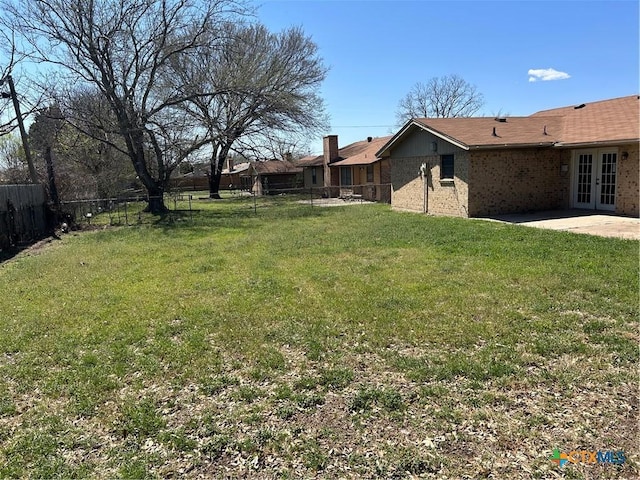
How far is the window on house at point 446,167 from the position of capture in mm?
15430

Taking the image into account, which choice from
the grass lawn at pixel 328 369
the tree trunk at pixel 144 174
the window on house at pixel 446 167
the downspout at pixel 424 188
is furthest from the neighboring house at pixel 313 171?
the grass lawn at pixel 328 369

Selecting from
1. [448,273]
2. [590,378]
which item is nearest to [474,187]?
[448,273]

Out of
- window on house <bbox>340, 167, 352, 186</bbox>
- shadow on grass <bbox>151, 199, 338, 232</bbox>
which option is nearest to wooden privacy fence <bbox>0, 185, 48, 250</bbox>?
shadow on grass <bbox>151, 199, 338, 232</bbox>

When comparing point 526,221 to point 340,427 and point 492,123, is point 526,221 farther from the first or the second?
point 340,427

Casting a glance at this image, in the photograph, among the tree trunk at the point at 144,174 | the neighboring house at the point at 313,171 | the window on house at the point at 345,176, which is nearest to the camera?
the tree trunk at the point at 144,174

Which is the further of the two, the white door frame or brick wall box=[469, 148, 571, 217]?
brick wall box=[469, 148, 571, 217]

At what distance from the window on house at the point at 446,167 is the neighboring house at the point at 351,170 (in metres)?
8.19

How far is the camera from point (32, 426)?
10.9ft

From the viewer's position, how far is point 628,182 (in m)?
12.8

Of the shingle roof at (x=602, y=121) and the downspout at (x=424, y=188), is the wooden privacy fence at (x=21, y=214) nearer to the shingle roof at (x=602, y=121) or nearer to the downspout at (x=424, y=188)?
the downspout at (x=424, y=188)

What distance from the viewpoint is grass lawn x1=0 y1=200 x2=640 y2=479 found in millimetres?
2889

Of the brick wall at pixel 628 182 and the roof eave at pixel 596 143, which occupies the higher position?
the roof eave at pixel 596 143

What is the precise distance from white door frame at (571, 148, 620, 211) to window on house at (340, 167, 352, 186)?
16864 millimetres

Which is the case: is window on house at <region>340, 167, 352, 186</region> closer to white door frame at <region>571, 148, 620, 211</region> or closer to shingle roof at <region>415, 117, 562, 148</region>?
shingle roof at <region>415, 117, 562, 148</region>
